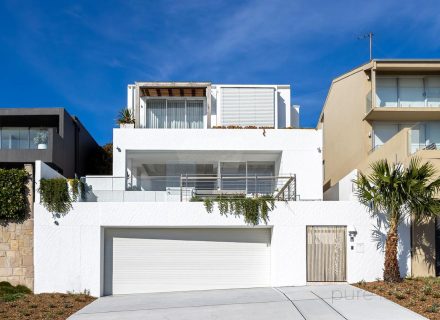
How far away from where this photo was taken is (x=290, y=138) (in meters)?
20.6

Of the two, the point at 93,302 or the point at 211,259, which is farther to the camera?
the point at 211,259

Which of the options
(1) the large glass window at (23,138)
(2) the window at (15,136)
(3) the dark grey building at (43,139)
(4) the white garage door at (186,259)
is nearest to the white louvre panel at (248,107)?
(4) the white garage door at (186,259)

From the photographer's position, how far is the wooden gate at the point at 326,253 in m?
15.9

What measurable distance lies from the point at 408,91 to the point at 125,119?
13668mm

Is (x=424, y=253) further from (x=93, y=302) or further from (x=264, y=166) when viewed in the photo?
(x=93, y=302)

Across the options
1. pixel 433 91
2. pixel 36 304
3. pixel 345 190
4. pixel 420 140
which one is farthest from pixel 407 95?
pixel 36 304

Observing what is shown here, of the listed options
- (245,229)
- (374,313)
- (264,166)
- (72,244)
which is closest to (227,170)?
(264,166)

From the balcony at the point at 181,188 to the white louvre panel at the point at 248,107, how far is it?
189 inches

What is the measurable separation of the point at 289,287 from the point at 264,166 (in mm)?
7148

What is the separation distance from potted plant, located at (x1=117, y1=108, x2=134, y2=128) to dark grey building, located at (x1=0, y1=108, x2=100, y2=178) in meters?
2.58

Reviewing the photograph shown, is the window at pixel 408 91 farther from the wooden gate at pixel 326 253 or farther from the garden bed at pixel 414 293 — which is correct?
the garden bed at pixel 414 293

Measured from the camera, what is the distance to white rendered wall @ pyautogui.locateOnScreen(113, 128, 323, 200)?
20.5m

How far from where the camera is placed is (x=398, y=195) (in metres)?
14.8

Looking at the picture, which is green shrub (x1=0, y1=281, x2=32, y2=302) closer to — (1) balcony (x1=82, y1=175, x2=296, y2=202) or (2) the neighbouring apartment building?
(2) the neighbouring apartment building
